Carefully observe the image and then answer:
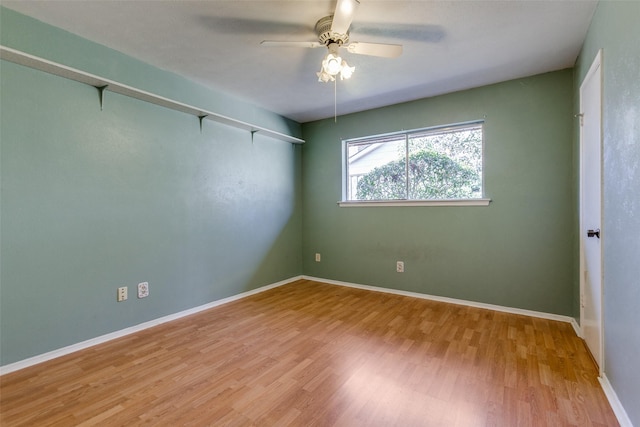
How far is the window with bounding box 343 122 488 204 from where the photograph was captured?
10.7 ft

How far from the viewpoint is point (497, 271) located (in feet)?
9.98

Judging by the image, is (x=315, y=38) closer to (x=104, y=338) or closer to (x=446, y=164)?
(x=446, y=164)

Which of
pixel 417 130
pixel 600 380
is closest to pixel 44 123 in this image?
pixel 417 130

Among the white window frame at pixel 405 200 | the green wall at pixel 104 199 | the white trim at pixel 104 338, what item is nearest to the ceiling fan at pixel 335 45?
the green wall at pixel 104 199

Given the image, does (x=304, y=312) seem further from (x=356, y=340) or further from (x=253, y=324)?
(x=356, y=340)

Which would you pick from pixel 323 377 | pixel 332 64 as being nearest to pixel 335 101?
pixel 332 64

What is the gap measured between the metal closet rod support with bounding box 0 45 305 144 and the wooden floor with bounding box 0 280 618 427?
2.05 meters

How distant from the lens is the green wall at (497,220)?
9.02ft

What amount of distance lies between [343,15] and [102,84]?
6.42 ft

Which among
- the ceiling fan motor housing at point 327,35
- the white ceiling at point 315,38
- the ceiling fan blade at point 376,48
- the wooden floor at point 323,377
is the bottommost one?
the wooden floor at point 323,377

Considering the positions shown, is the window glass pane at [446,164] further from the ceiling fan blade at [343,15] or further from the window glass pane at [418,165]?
the ceiling fan blade at [343,15]

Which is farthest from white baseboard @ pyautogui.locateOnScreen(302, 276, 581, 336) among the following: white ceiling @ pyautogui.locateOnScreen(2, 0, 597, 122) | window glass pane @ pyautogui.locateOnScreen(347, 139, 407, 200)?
white ceiling @ pyautogui.locateOnScreen(2, 0, 597, 122)

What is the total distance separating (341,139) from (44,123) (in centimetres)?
312

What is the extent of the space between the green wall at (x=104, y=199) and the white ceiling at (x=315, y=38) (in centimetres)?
25
